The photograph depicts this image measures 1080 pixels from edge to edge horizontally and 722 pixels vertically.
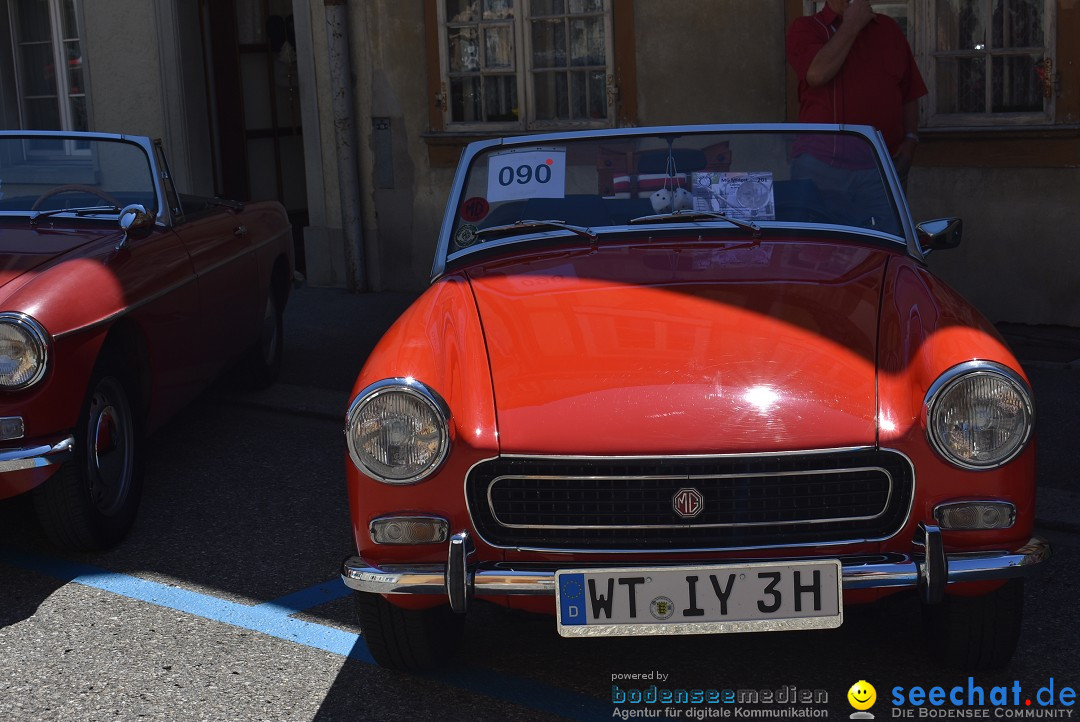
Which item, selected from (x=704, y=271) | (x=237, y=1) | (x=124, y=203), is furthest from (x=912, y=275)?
(x=237, y=1)

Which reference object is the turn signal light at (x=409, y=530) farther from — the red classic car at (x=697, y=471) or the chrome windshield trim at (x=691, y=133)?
the chrome windshield trim at (x=691, y=133)

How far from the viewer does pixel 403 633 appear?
3.44 metres

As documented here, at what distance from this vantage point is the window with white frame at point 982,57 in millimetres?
7535

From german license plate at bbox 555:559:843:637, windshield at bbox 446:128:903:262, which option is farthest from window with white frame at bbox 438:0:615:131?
german license plate at bbox 555:559:843:637

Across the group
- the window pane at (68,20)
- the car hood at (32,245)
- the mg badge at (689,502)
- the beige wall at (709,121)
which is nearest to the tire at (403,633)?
the mg badge at (689,502)

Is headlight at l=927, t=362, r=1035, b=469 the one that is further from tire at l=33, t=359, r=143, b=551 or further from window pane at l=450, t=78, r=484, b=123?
window pane at l=450, t=78, r=484, b=123

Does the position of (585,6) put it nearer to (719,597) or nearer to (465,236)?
(465,236)

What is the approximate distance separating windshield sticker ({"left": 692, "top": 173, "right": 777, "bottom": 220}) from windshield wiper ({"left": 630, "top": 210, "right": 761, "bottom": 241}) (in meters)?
0.04

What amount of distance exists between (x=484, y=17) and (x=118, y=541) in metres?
5.84

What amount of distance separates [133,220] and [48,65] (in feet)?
25.2

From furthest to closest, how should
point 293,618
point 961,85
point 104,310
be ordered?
point 961,85 → point 104,310 → point 293,618

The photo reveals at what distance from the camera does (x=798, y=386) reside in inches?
125

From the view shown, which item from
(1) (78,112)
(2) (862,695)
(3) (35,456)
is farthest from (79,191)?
(1) (78,112)

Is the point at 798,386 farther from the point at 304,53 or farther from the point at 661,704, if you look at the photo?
the point at 304,53
